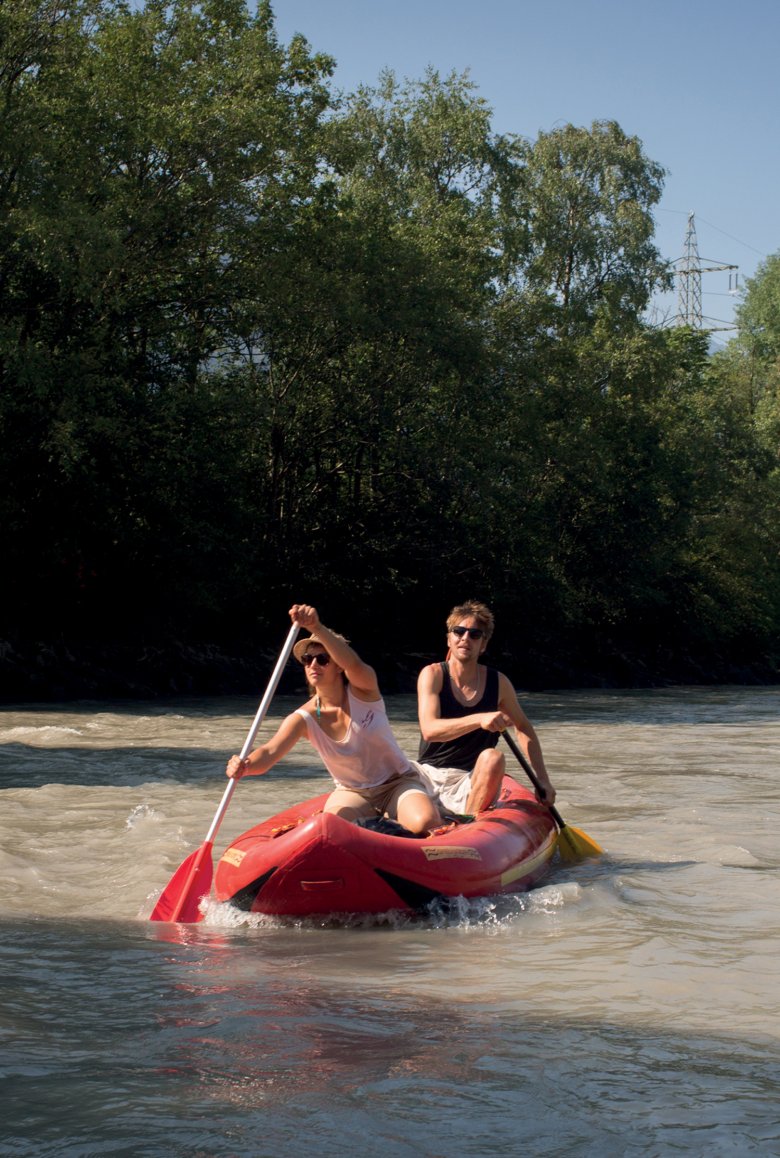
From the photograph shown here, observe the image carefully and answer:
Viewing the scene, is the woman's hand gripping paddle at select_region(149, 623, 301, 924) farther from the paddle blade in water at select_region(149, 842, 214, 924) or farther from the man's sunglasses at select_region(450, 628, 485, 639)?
the man's sunglasses at select_region(450, 628, 485, 639)

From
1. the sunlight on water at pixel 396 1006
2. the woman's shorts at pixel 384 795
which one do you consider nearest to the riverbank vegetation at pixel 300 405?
the sunlight on water at pixel 396 1006

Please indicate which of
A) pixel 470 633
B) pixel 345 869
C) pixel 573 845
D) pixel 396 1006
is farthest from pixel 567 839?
pixel 396 1006

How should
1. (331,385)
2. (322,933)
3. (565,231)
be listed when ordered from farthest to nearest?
1. (565,231)
2. (331,385)
3. (322,933)

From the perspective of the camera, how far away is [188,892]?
557cm

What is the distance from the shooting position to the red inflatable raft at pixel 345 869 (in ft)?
17.3

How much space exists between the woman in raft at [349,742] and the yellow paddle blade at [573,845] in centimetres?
124

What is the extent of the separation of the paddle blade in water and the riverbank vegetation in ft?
37.1

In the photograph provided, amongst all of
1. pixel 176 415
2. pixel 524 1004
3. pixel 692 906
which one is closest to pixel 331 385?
pixel 176 415

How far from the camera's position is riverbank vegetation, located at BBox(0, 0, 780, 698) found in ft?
58.2

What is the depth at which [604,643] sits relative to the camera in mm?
27906

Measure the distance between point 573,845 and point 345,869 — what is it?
6.53 ft

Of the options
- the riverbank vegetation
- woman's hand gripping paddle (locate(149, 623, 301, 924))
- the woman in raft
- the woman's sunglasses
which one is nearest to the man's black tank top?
the woman in raft

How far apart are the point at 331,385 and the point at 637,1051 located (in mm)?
18243

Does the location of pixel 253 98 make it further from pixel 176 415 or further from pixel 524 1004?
pixel 524 1004
